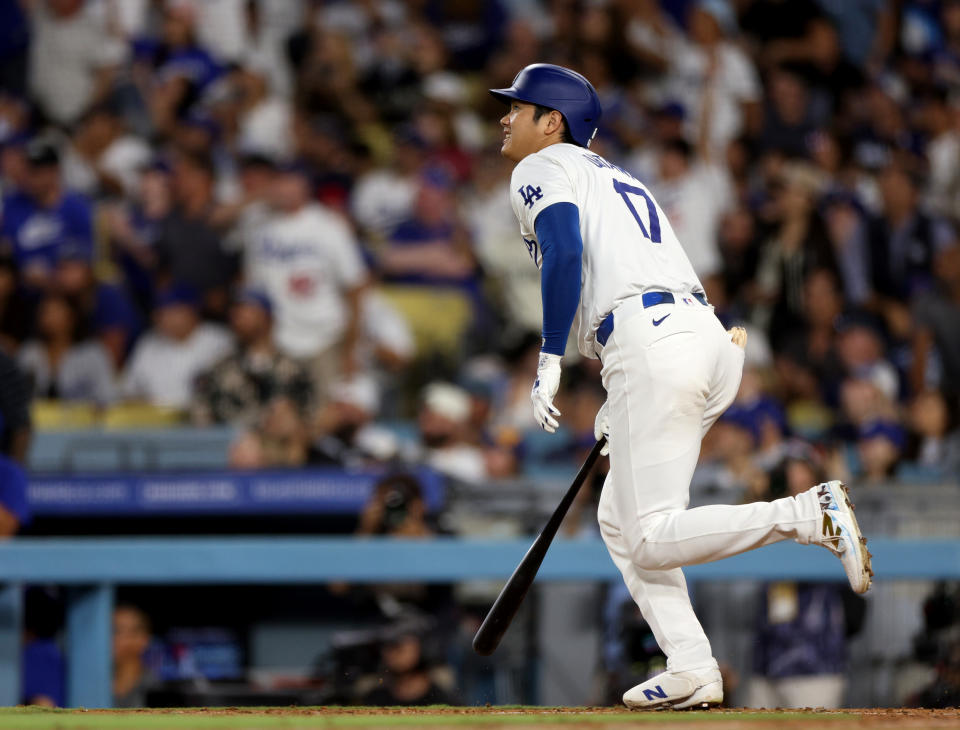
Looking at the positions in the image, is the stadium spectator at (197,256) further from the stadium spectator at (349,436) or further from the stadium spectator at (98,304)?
the stadium spectator at (349,436)

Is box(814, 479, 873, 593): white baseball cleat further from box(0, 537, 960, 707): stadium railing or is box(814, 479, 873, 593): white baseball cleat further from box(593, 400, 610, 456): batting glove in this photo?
box(0, 537, 960, 707): stadium railing

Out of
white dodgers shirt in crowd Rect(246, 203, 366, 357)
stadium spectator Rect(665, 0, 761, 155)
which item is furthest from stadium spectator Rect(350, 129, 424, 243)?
stadium spectator Rect(665, 0, 761, 155)

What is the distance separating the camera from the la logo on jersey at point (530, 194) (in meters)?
3.71

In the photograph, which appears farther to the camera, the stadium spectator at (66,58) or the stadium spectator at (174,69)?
the stadium spectator at (66,58)

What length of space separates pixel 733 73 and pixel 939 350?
2.70 m

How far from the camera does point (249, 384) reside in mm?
6930

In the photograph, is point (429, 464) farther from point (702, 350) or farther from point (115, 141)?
point (115, 141)

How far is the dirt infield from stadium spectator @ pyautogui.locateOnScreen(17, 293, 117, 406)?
11.9 ft

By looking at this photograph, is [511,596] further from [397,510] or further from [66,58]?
[66,58]

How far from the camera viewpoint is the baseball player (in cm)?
358

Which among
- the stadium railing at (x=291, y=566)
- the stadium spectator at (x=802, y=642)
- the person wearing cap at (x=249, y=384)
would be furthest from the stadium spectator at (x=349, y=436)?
the stadium spectator at (x=802, y=642)

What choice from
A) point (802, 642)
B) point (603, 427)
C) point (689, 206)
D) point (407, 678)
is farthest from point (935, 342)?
point (603, 427)

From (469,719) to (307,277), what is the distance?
15.2 feet

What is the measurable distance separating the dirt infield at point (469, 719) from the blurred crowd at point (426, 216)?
7.38ft
